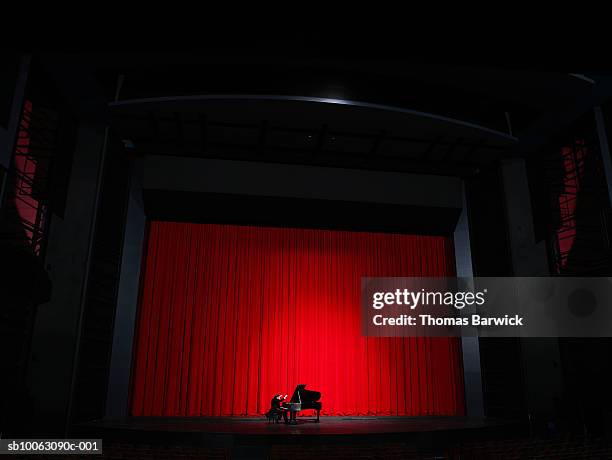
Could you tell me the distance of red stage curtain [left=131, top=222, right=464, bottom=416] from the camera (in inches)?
410

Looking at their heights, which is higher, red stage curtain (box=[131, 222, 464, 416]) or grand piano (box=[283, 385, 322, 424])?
red stage curtain (box=[131, 222, 464, 416])

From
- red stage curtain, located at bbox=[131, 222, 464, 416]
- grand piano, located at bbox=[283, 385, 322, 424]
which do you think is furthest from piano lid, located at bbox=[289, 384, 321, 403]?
red stage curtain, located at bbox=[131, 222, 464, 416]

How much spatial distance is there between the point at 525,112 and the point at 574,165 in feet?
4.91

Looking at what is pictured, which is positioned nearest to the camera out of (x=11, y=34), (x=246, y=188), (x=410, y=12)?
(x=410, y=12)

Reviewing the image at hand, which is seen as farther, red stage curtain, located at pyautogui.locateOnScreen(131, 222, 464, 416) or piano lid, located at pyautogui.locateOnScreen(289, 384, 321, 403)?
red stage curtain, located at pyautogui.locateOnScreen(131, 222, 464, 416)

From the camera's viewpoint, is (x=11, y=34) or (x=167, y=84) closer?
(x=11, y=34)


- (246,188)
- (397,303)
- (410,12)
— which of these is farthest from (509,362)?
(410,12)

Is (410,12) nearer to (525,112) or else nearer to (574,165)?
(525,112)

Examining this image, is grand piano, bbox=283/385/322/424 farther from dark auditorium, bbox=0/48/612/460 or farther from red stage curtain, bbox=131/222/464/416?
red stage curtain, bbox=131/222/464/416

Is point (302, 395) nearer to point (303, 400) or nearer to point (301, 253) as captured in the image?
point (303, 400)

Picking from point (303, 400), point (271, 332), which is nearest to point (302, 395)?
point (303, 400)

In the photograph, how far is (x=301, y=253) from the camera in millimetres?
11797

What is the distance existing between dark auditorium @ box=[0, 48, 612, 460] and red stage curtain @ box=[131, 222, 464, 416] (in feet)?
0.17

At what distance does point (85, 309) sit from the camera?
8273 mm
